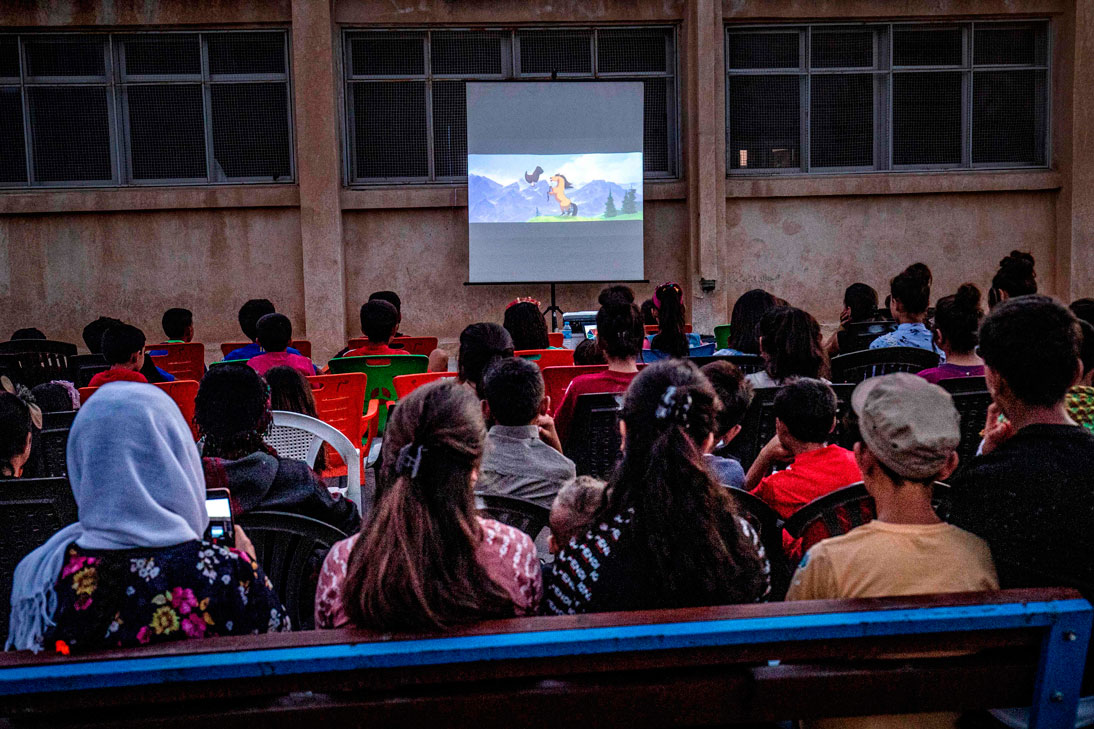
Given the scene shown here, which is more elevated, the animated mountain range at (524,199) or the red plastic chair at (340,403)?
the animated mountain range at (524,199)

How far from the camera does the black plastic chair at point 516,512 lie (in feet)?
7.85

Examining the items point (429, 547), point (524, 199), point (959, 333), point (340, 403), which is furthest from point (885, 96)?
point (429, 547)

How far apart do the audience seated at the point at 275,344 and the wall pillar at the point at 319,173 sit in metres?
5.27

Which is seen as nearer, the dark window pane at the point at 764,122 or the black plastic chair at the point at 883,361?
the black plastic chair at the point at 883,361

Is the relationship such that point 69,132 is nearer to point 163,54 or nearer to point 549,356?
point 163,54

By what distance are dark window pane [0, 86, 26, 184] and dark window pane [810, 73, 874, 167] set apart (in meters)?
8.66

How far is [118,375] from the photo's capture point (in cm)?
474

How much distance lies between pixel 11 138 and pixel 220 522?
10.3 meters

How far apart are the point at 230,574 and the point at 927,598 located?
1210 millimetres

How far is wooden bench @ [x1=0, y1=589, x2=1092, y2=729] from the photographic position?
139cm

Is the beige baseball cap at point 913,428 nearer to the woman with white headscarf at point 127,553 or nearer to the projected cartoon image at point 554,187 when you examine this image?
the woman with white headscarf at point 127,553

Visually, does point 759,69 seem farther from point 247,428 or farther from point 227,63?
point 247,428

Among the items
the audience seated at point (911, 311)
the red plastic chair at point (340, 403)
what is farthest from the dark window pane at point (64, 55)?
the audience seated at point (911, 311)

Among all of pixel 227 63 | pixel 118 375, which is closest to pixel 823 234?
pixel 227 63
